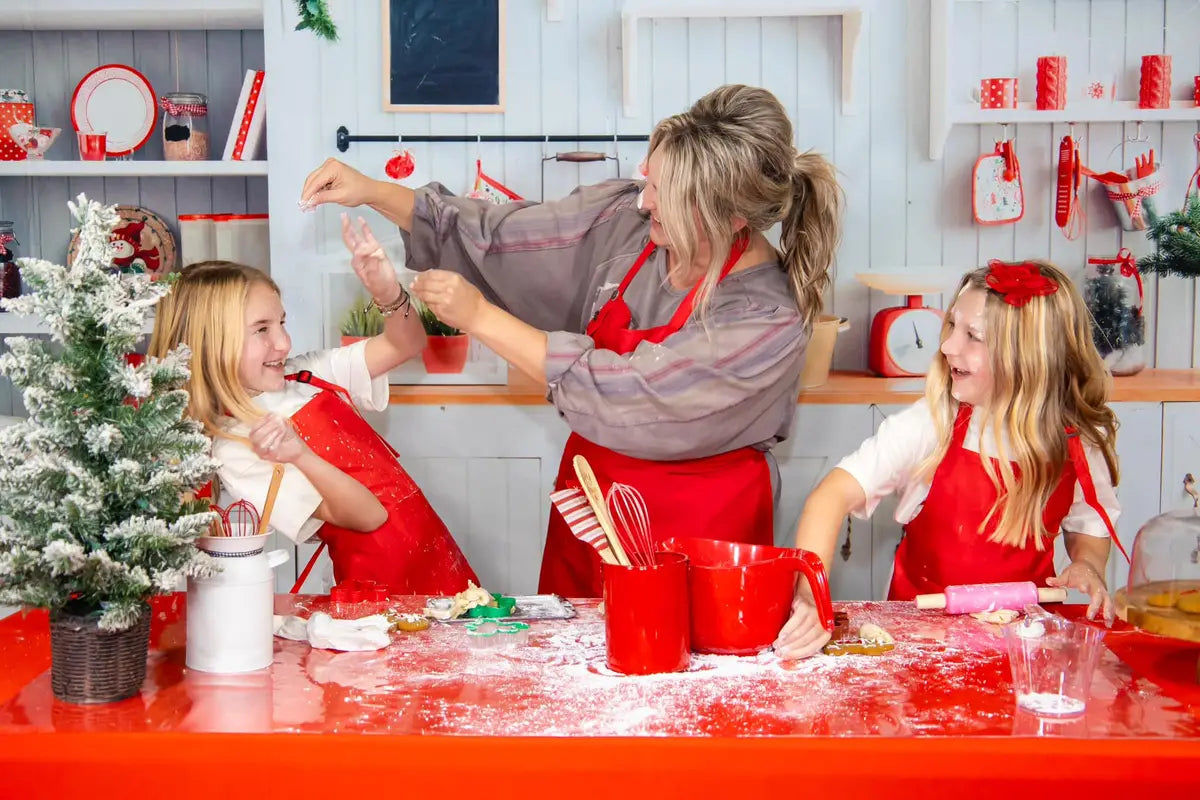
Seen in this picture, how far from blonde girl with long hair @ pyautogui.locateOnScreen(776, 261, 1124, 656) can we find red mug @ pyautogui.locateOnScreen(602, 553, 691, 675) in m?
0.53

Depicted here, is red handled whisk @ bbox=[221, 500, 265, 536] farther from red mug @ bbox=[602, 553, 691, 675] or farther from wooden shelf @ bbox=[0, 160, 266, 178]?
wooden shelf @ bbox=[0, 160, 266, 178]

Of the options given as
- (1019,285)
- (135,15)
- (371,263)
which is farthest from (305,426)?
(135,15)

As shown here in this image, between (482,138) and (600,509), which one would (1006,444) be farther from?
(482,138)

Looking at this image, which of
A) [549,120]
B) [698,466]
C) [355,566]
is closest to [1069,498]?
[698,466]

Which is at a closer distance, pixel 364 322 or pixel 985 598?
pixel 985 598

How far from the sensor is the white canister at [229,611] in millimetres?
1337

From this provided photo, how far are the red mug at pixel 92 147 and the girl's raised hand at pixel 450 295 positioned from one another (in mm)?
1406

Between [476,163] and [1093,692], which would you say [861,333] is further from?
[1093,692]

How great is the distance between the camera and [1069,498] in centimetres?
189

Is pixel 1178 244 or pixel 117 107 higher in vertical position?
pixel 117 107

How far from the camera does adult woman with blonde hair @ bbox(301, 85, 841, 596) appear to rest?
1.89m

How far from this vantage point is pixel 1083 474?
181 cm

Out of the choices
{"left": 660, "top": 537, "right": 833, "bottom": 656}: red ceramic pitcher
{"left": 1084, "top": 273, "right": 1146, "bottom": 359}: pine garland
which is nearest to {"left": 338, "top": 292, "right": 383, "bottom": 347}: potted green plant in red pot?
{"left": 660, "top": 537, "right": 833, "bottom": 656}: red ceramic pitcher

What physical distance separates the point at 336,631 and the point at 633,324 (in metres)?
0.85
